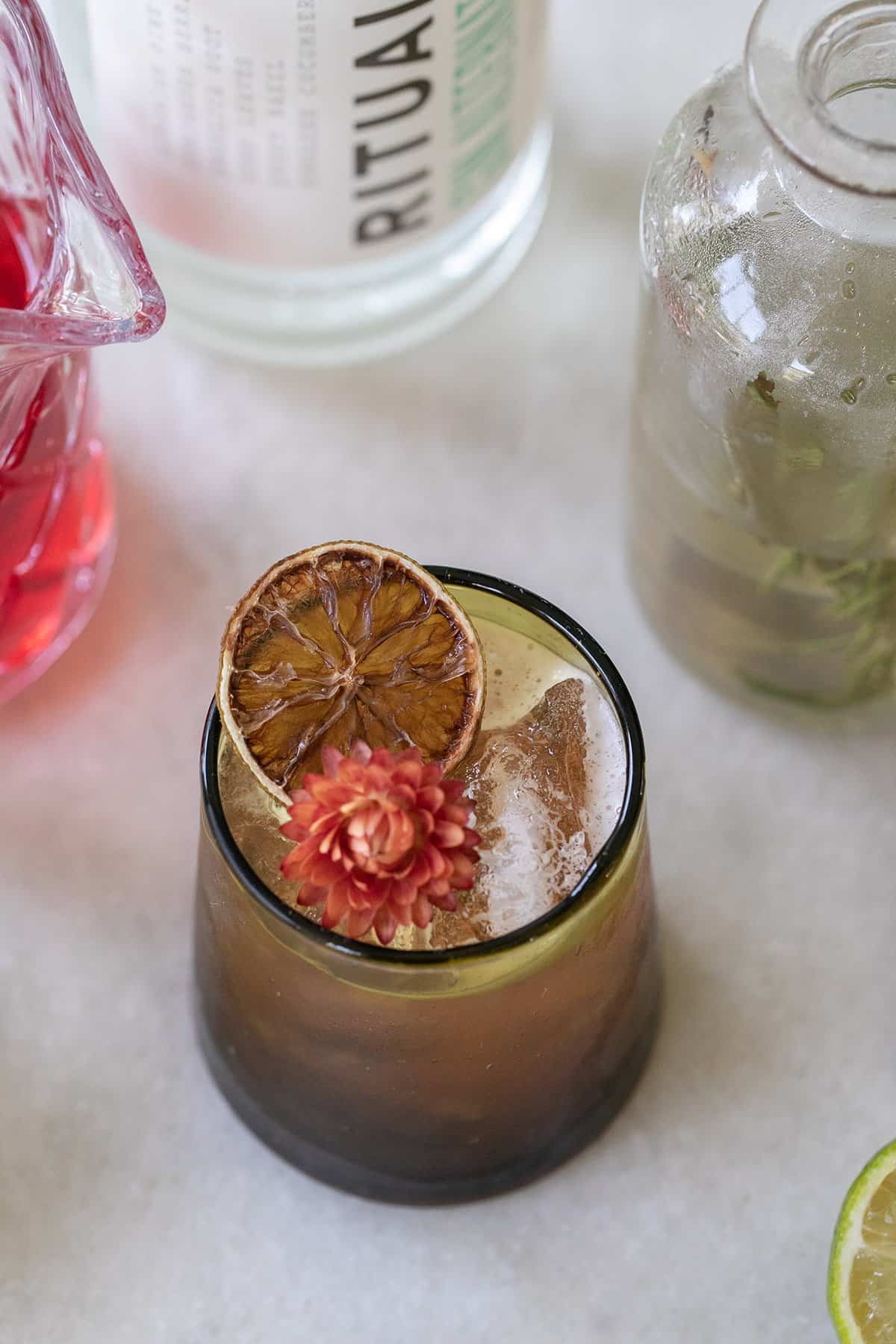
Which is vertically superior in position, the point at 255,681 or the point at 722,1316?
the point at 255,681

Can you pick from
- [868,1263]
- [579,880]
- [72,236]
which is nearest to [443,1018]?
[579,880]

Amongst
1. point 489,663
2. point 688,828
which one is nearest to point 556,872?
point 489,663

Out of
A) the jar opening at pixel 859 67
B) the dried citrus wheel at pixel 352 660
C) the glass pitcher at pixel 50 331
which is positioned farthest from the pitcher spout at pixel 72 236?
the jar opening at pixel 859 67

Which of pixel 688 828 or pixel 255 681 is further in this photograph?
pixel 688 828

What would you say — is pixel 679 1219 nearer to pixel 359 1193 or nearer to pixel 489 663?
pixel 359 1193

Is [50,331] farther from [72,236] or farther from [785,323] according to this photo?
[785,323]

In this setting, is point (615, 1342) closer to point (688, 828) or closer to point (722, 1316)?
point (722, 1316)

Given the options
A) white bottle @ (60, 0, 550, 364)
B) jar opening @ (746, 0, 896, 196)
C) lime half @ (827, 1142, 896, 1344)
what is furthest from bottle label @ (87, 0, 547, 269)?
lime half @ (827, 1142, 896, 1344)
